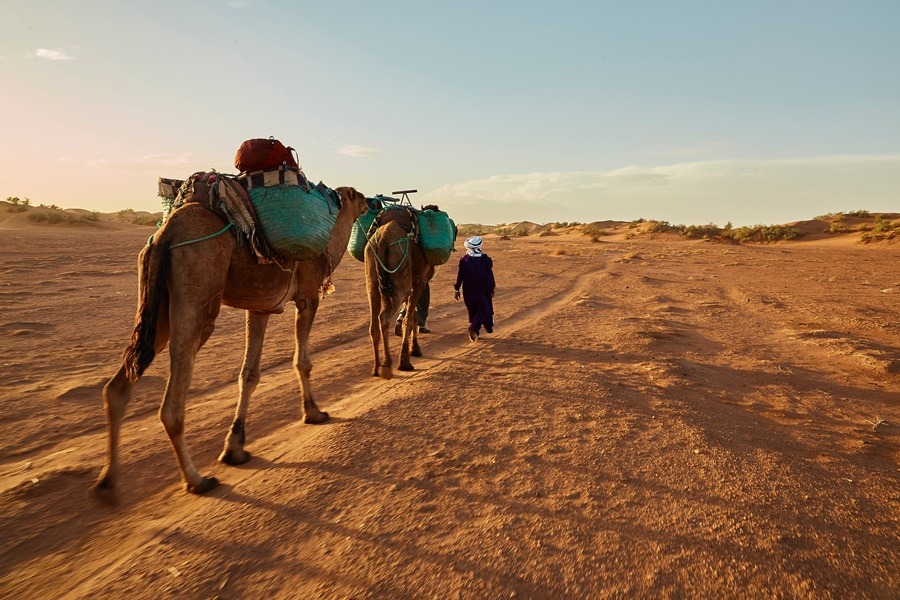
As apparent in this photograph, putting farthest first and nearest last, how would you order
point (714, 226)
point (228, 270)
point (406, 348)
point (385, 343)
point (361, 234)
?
point (714, 226) → point (361, 234) → point (406, 348) → point (385, 343) → point (228, 270)

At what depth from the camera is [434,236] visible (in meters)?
7.33

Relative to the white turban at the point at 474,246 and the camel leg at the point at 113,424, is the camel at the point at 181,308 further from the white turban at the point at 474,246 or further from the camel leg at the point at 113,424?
the white turban at the point at 474,246

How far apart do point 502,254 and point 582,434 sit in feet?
76.7

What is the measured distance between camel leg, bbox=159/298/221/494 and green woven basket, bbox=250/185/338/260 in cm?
81

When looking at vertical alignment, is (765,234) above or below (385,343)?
above

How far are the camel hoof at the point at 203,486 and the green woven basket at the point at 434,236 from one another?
4.47m

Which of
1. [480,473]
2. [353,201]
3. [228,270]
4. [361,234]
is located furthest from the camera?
[361,234]

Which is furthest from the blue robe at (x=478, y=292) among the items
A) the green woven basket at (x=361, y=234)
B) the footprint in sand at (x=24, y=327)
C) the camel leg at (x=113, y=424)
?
the footprint in sand at (x=24, y=327)

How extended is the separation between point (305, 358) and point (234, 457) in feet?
4.15

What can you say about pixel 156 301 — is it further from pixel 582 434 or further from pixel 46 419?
pixel 582 434

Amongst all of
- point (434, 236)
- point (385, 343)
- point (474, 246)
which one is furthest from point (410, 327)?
point (474, 246)

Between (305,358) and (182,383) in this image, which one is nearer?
(182,383)

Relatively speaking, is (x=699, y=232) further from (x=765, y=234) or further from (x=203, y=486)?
(x=203, y=486)

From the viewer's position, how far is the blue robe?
865 cm
